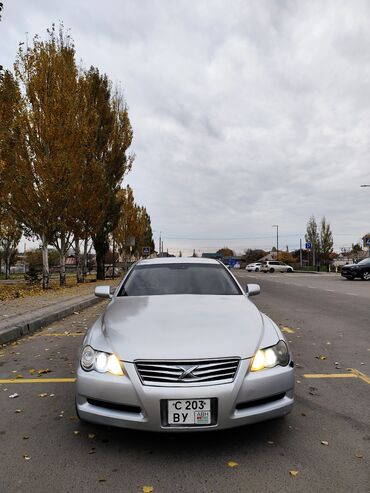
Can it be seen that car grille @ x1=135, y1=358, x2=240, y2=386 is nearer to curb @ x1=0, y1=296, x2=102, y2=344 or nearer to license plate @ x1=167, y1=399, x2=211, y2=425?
license plate @ x1=167, y1=399, x2=211, y2=425

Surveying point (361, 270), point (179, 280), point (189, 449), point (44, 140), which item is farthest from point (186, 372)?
point (361, 270)

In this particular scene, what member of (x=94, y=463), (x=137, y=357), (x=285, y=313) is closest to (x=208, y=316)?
(x=137, y=357)

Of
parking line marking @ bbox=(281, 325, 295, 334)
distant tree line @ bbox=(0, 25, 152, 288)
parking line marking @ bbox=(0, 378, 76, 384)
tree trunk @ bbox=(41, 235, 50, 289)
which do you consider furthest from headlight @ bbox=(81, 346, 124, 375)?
tree trunk @ bbox=(41, 235, 50, 289)

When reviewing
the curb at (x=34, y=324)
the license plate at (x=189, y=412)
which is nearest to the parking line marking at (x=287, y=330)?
the curb at (x=34, y=324)

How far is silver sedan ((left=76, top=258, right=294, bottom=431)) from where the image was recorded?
2.67 metres

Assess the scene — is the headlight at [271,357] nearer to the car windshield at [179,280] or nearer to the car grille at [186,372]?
the car grille at [186,372]

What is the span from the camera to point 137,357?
2.82 m

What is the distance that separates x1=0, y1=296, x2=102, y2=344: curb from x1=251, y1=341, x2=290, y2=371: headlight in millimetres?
5404

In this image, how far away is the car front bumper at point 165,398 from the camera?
8.75 ft

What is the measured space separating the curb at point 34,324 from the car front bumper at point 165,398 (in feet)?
15.5

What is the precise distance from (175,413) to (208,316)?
98cm

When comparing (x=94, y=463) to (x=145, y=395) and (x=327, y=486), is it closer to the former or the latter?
(x=145, y=395)

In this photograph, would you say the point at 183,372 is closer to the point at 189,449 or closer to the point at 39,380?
the point at 189,449

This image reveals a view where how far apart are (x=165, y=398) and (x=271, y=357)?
2.90 ft
